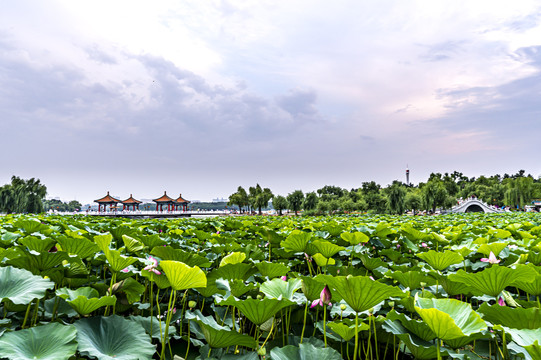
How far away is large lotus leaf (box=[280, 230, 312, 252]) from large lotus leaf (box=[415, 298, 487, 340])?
0.96 meters

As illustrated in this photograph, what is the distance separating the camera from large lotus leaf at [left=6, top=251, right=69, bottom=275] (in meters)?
1.43

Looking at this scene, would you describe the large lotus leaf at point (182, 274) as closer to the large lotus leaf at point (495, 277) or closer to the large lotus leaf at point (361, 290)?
the large lotus leaf at point (361, 290)

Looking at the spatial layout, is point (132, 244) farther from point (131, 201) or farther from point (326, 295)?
point (131, 201)

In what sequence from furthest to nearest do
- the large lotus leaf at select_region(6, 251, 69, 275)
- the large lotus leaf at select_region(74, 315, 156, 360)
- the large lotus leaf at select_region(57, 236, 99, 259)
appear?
the large lotus leaf at select_region(57, 236, 99, 259), the large lotus leaf at select_region(6, 251, 69, 275), the large lotus leaf at select_region(74, 315, 156, 360)

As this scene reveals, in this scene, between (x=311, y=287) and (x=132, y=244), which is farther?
(x=132, y=244)

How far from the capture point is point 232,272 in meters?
1.52

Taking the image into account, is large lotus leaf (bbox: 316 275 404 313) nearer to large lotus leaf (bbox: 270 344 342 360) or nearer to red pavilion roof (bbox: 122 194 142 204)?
large lotus leaf (bbox: 270 344 342 360)

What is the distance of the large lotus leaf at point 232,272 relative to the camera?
1.50 m

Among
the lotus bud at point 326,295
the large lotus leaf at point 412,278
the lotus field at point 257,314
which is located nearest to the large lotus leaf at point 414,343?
the lotus field at point 257,314

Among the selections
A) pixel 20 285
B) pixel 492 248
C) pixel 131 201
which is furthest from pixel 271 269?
pixel 131 201

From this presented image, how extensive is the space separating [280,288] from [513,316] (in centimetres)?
88

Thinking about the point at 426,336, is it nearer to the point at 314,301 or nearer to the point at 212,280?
the point at 314,301

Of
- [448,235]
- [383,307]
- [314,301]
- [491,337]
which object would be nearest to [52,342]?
[314,301]

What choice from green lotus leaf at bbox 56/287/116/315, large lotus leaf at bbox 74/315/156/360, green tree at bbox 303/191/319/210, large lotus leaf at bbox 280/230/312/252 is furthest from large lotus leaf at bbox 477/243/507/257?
green tree at bbox 303/191/319/210
